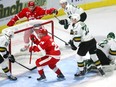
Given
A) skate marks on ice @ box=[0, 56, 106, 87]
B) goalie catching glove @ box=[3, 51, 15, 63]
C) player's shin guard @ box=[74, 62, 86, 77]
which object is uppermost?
goalie catching glove @ box=[3, 51, 15, 63]

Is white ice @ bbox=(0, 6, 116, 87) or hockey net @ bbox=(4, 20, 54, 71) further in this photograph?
hockey net @ bbox=(4, 20, 54, 71)

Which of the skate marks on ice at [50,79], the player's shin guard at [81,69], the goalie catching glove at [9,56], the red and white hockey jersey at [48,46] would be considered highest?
the red and white hockey jersey at [48,46]

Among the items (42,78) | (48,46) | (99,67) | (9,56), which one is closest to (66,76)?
(42,78)

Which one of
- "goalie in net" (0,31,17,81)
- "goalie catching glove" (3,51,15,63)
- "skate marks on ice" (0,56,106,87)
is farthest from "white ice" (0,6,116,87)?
"goalie catching glove" (3,51,15,63)

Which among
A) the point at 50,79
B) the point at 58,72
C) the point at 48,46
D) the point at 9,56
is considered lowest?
the point at 50,79

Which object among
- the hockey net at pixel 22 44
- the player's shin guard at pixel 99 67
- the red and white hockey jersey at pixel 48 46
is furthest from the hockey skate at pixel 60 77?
the hockey net at pixel 22 44

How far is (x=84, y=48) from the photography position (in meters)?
5.12

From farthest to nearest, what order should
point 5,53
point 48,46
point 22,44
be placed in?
point 22,44, point 5,53, point 48,46

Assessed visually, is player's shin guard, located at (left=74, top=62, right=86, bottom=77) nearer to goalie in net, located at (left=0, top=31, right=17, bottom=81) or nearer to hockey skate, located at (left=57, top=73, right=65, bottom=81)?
hockey skate, located at (left=57, top=73, right=65, bottom=81)

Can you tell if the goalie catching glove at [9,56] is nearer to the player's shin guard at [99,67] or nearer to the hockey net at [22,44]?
the hockey net at [22,44]

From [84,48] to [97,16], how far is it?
3.15m

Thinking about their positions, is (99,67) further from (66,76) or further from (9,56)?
(9,56)

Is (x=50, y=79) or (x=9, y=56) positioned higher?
(x=9, y=56)

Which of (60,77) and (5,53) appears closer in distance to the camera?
(5,53)
